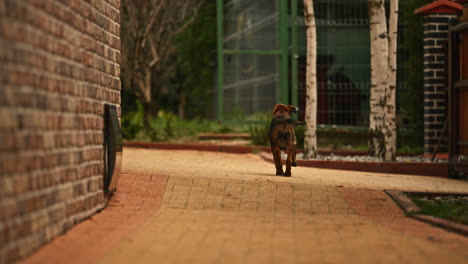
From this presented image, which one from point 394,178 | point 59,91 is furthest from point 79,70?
point 394,178

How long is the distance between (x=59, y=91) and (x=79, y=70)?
0.97 m

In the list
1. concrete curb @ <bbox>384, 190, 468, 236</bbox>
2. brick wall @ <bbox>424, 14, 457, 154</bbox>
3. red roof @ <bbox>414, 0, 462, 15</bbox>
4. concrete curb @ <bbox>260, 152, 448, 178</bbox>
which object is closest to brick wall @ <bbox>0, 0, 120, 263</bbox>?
concrete curb @ <bbox>384, 190, 468, 236</bbox>

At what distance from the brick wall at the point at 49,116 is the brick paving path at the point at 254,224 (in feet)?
0.92

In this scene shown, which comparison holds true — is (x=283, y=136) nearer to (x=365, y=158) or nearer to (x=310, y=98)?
(x=310, y=98)

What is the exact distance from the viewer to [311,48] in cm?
1728

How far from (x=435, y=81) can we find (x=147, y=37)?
1133 centimetres

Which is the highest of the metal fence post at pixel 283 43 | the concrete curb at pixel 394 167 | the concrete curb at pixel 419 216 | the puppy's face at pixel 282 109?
the metal fence post at pixel 283 43

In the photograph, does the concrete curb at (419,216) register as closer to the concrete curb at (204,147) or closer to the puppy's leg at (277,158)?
the puppy's leg at (277,158)

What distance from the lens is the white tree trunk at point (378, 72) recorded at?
17031 millimetres

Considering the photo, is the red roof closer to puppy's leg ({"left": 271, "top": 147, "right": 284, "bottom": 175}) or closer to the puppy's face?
the puppy's face

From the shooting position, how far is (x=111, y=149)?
32.6ft

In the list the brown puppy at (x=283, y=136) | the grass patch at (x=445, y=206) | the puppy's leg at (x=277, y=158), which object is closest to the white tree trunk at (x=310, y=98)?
the puppy's leg at (x=277, y=158)

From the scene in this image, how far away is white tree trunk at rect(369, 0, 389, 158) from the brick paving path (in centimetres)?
346

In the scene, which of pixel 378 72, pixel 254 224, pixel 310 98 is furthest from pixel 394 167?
pixel 254 224
